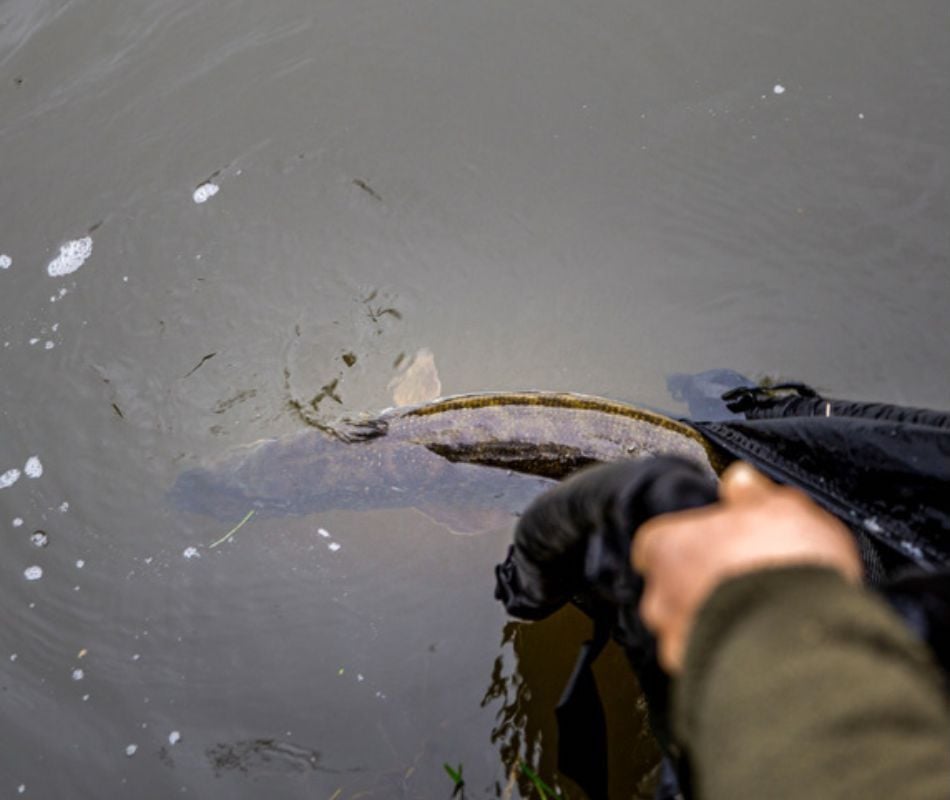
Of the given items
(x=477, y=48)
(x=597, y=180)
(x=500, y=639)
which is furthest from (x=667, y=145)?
(x=500, y=639)

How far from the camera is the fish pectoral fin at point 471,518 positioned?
12.3 ft

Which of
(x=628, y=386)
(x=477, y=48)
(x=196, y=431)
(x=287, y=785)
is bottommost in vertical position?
(x=287, y=785)

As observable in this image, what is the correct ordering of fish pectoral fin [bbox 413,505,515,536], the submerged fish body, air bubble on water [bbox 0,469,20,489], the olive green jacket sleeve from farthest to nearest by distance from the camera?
air bubble on water [bbox 0,469,20,489]
fish pectoral fin [bbox 413,505,515,536]
the submerged fish body
the olive green jacket sleeve

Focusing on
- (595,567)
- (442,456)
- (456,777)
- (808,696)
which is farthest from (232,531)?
(808,696)

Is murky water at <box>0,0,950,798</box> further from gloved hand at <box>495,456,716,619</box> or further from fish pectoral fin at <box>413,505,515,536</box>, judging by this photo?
gloved hand at <box>495,456,716,619</box>

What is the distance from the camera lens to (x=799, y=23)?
4.63 m

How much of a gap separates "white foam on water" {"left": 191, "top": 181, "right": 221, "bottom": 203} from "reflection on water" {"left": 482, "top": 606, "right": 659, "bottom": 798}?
2.83 meters

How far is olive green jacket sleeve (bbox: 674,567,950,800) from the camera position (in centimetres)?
68

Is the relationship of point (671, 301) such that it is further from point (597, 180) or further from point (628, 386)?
point (597, 180)

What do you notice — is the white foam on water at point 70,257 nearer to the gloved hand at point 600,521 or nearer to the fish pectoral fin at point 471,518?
the fish pectoral fin at point 471,518

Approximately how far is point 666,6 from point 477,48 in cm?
108

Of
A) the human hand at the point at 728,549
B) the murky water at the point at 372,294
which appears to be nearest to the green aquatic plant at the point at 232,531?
the murky water at the point at 372,294

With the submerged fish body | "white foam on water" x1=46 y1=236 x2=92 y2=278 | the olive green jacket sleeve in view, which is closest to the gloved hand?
the olive green jacket sleeve

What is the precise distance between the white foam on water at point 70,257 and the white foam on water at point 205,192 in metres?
0.62
